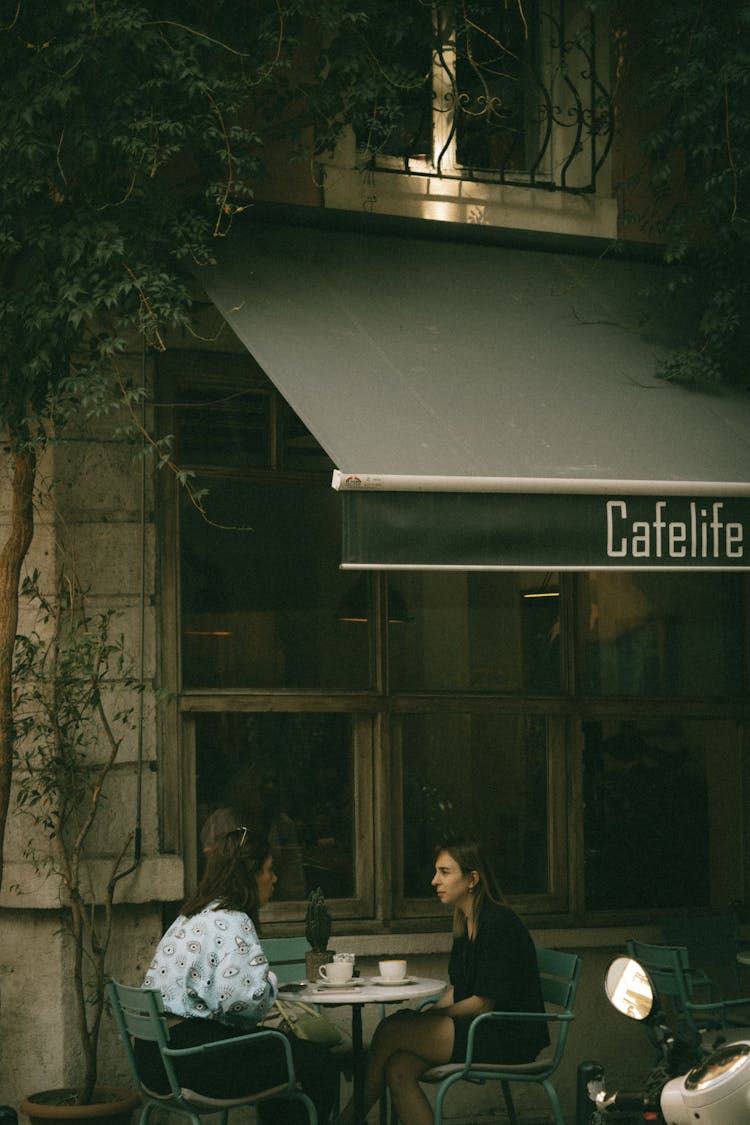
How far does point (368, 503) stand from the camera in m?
5.70

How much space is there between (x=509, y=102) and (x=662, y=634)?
2972 mm

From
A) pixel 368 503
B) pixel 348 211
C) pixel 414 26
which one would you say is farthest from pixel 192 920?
pixel 414 26

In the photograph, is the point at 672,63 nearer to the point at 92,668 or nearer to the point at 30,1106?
the point at 92,668

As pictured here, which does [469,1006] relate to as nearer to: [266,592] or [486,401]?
[266,592]

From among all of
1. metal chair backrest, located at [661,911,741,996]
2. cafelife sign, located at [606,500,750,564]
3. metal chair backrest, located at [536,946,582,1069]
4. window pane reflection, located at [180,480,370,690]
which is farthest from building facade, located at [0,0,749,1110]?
metal chair backrest, located at [536,946,582,1069]

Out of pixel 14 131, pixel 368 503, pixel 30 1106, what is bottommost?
pixel 30 1106

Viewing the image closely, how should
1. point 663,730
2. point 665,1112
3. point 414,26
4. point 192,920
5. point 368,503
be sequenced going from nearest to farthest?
point 665,1112 → point 368,503 → point 192,920 → point 414,26 → point 663,730

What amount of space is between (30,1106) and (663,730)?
384 centimetres

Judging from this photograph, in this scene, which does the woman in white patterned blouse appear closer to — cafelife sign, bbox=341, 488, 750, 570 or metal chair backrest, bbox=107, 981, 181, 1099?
metal chair backrest, bbox=107, 981, 181, 1099

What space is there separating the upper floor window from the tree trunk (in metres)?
2.37

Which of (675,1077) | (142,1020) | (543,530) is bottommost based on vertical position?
(142,1020)

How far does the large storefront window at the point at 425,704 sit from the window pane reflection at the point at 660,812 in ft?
0.04

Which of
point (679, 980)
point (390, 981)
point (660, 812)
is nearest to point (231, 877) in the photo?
point (390, 981)

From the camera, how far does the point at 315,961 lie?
663cm
